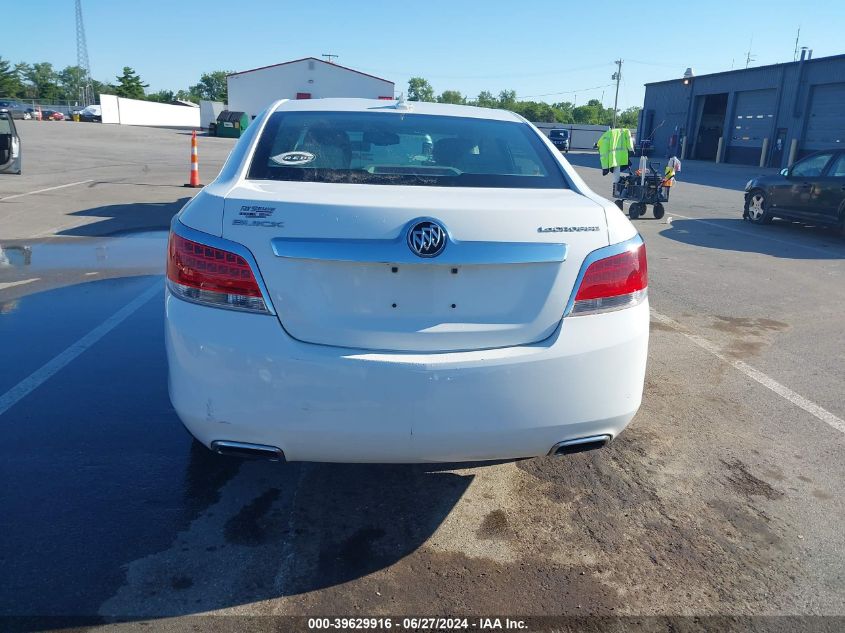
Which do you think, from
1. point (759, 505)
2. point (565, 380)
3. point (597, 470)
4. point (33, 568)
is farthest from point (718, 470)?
point (33, 568)

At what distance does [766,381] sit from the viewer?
5133mm

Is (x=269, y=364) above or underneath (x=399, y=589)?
above

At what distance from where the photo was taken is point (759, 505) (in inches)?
133

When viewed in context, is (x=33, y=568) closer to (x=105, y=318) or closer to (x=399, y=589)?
(x=399, y=589)

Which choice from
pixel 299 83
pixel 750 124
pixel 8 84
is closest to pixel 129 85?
pixel 8 84

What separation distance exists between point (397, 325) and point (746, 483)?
2.19 metres

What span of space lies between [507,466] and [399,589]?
1211 millimetres

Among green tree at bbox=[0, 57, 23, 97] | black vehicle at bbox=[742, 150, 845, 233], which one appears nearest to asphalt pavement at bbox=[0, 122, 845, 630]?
black vehicle at bbox=[742, 150, 845, 233]

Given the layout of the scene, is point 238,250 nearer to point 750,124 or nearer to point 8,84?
point 750,124

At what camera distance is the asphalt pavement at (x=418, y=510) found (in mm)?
2676

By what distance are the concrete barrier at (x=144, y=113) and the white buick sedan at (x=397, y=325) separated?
71826 mm

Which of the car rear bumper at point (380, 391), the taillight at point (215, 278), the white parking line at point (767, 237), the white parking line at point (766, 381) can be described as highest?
the taillight at point (215, 278)

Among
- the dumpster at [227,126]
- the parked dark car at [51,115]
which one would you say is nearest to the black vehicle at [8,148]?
the dumpster at [227,126]

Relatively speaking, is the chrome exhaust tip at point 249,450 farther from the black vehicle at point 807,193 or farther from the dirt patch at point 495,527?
the black vehicle at point 807,193
